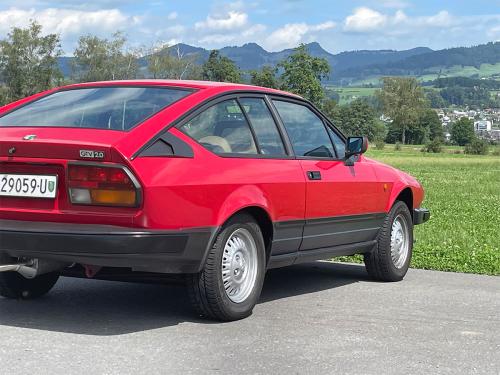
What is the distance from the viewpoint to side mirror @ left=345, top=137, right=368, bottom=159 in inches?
291

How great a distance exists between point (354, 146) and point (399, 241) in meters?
1.32

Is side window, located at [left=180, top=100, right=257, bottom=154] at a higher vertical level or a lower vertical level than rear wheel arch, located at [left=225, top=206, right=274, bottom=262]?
higher

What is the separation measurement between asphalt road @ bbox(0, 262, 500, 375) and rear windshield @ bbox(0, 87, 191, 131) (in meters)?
1.31

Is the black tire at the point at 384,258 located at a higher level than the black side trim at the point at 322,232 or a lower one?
lower

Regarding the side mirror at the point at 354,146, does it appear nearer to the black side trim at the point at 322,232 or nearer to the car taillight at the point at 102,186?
A: the black side trim at the point at 322,232

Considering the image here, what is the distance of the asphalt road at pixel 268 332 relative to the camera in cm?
473

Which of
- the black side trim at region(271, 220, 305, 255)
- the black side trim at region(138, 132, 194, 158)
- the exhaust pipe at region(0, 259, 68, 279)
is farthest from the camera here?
the black side trim at region(271, 220, 305, 255)

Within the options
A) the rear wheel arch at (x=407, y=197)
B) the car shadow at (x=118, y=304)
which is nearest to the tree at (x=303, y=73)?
the rear wheel arch at (x=407, y=197)

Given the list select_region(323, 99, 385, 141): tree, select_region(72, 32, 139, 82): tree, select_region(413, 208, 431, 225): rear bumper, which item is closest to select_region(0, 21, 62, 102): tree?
select_region(72, 32, 139, 82): tree

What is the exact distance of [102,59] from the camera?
398ft

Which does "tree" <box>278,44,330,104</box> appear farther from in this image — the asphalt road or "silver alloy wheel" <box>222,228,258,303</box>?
"silver alloy wheel" <box>222,228,258,303</box>

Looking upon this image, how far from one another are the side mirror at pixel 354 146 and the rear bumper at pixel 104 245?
2267 millimetres

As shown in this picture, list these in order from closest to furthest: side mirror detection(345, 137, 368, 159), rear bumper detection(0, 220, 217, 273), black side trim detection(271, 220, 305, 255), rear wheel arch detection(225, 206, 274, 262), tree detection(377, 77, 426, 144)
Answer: rear bumper detection(0, 220, 217, 273) → rear wheel arch detection(225, 206, 274, 262) → black side trim detection(271, 220, 305, 255) → side mirror detection(345, 137, 368, 159) → tree detection(377, 77, 426, 144)

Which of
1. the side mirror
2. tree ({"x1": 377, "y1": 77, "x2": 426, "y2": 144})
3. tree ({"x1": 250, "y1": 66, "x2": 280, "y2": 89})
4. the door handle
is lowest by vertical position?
tree ({"x1": 377, "y1": 77, "x2": 426, "y2": 144})
